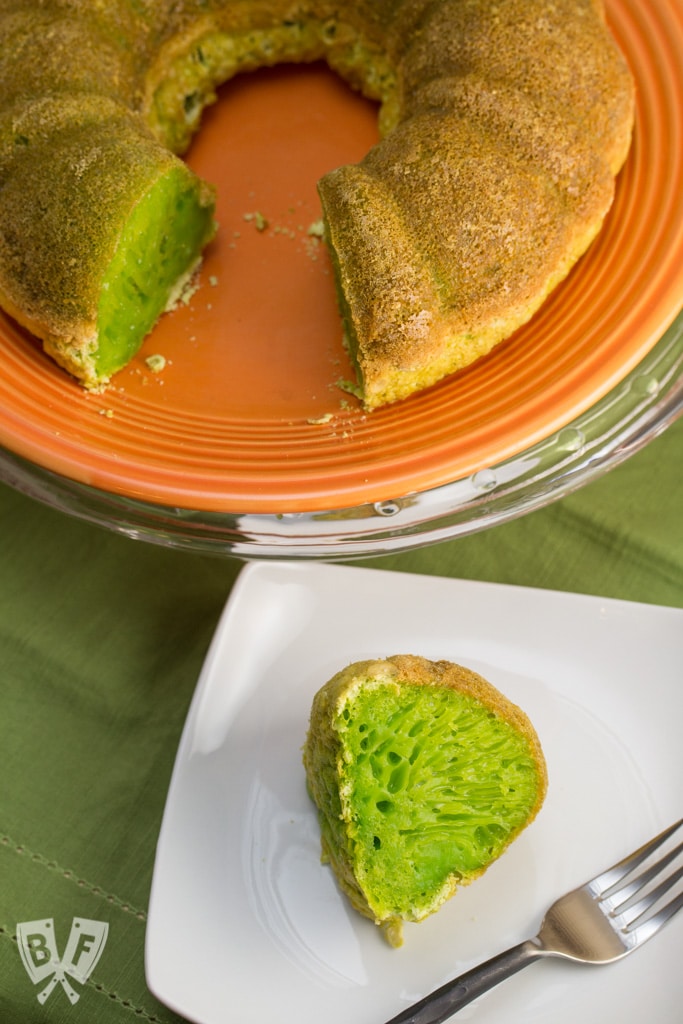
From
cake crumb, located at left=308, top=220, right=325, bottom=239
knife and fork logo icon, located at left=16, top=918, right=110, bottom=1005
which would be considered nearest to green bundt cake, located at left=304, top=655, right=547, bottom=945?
knife and fork logo icon, located at left=16, top=918, right=110, bottom=1005

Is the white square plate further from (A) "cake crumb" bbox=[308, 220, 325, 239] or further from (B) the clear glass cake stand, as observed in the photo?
(A) "cake crumb" bbox=[308, 220, 325, 239]

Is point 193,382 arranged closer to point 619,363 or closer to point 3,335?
point 3,335

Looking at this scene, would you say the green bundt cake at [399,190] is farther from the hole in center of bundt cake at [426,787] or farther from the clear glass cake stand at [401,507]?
the hole in center of bundt cake at [426,787]

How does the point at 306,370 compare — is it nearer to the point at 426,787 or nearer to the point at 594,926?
the point at 426,787

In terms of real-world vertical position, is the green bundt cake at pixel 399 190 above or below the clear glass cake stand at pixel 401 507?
above

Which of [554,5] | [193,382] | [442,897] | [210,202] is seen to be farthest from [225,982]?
[554,5]

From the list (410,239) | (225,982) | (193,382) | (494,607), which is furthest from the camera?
(193,382)

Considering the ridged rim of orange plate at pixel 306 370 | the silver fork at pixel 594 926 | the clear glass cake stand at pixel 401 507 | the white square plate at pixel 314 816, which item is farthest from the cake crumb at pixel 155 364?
the silver fork at pixel 594 926
